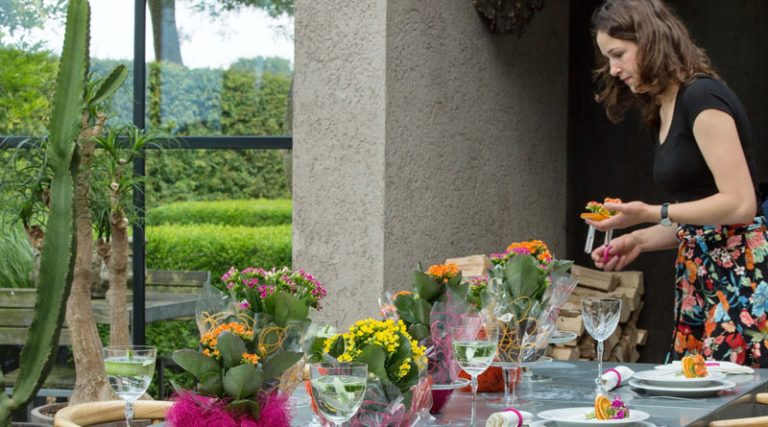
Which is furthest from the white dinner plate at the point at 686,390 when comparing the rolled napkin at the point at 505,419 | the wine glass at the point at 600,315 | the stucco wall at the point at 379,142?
the stucco wall at the point at 379,142

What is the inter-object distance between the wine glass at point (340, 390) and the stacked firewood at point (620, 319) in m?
3.45

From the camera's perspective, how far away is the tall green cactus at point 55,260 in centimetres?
183

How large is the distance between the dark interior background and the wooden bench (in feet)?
6.75

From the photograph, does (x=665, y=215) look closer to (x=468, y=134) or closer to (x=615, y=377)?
(x=615, y=377)

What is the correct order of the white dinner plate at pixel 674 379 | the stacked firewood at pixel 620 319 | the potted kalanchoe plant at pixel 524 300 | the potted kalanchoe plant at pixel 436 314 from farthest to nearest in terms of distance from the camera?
1. the stacked firewood at pixel 620 319
2. the white dinner plate at pixel 674 379
3. the potted kalanchoe plant at pixel 524 300
4. the potted kalanchoe plant at pixel 436 314

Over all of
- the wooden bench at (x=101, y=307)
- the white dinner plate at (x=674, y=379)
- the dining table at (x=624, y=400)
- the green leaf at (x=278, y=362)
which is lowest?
the wooden bench at (x=101, y=307)

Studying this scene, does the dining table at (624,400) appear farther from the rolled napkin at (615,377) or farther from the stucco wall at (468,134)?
the stucco wall at (468,134)

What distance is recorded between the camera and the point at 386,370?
75.0 inches

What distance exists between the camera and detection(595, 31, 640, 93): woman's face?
3.26 metres

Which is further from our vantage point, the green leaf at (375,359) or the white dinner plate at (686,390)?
the white dinner plate at (686,390)

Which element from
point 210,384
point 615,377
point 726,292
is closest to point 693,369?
point 615,377

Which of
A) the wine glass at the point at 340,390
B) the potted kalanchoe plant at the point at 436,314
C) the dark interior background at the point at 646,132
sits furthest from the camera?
the dark interior background at the point at 646,132

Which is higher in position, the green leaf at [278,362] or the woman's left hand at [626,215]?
the woman's left hand at [626,215]

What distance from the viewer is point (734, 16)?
5.95m
